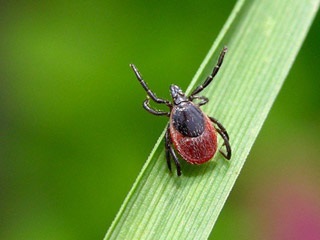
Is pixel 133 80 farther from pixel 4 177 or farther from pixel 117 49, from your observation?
pixel 4 177

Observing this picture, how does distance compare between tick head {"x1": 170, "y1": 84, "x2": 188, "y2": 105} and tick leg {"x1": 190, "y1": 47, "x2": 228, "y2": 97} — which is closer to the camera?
tick leg {"x1": 190, "y1": 47, "x2": 228, "y2": 97}

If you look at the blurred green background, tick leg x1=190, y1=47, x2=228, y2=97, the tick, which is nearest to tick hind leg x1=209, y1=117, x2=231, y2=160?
the tick

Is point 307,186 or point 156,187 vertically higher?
point 156,187

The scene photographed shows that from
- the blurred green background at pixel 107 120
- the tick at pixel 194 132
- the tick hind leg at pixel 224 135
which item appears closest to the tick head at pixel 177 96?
the tick at pixel 194 132

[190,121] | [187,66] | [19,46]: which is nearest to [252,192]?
[187,66]

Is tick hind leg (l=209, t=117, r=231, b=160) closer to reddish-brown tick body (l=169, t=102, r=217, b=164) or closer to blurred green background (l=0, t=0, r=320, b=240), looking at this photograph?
reddish-brown tick body (l=169, t=102, r=217, b=164)

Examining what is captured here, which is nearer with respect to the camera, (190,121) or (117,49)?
(190,121)
